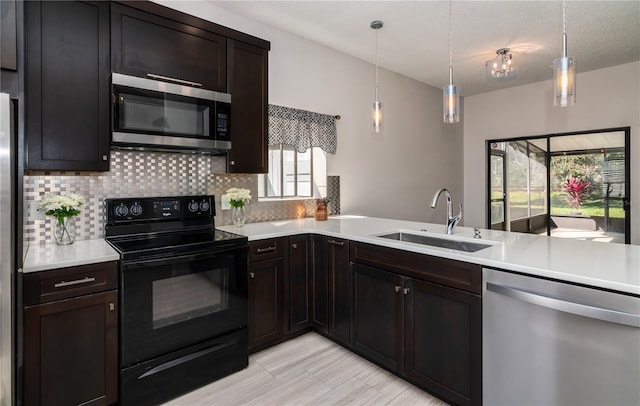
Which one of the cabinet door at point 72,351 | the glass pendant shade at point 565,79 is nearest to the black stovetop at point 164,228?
the cabinet door at point 72,351

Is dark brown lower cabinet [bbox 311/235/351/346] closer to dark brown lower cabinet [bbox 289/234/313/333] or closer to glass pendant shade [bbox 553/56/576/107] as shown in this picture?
dark brown lower cabinet [bbox 289/234/313/333]

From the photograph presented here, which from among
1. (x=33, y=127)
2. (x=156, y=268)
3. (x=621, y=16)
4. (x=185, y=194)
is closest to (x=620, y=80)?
(x=621, y=16)

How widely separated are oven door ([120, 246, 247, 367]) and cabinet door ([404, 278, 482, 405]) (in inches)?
43.9

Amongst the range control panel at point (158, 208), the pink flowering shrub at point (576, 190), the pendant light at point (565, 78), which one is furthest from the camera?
the pink flowering shrub at point (576, 190)

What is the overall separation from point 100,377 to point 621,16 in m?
4.71

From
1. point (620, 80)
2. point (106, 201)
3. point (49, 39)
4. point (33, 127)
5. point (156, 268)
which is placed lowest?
point (156, 268)

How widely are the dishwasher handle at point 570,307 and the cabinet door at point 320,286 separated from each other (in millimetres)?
1298

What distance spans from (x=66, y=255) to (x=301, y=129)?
85.6 inches

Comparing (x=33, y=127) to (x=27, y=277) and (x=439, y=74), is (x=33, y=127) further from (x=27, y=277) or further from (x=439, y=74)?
(x=439, y=74)

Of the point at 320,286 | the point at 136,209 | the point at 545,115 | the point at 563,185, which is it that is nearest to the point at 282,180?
the point at 320,286

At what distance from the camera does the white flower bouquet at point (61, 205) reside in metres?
1.94

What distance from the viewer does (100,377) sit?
179 centimetres

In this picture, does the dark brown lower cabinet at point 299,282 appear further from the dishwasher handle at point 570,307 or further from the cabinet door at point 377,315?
the dishwasher handle at point 570,307

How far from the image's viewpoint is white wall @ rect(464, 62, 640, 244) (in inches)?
165
